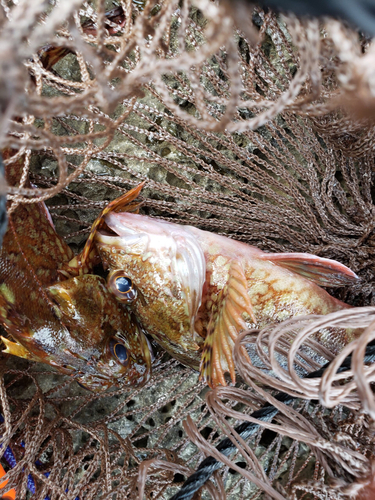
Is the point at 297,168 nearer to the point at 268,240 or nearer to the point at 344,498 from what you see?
the point at 268,240

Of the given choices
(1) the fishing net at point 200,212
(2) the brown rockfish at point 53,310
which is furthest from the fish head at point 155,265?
(1) the fishing net at point 200,212

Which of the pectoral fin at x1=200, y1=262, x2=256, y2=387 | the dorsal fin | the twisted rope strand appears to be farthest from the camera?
the dorsal fin

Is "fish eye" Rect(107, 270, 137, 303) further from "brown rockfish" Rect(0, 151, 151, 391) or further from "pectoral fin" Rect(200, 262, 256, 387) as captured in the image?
"pectoral fin" Rect(200, 262, 256, 387)

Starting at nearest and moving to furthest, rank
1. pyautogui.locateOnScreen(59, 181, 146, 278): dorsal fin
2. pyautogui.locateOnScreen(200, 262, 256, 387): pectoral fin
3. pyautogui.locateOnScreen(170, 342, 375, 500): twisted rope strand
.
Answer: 1. pyautogui.locateOnScreen(170, 342, 375, 500): twisted rope strand
2. pyautogui.locateOnScreen(200, 262, 256, 387): pectoral fin
3. pyautogui.locateOnScreen(59, 181, 146, 278): dorsal fin

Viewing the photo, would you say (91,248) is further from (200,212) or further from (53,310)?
(200,212)

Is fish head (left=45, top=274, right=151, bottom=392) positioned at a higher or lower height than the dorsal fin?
lower

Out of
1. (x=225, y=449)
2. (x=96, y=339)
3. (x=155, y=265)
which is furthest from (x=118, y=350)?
(x=225, y=449)

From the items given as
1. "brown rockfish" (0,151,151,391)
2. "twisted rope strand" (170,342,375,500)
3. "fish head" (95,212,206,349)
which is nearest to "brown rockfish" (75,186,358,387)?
"fish head" (95,212,206,349)
